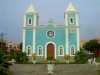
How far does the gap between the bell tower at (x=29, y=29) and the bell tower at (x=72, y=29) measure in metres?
4.53

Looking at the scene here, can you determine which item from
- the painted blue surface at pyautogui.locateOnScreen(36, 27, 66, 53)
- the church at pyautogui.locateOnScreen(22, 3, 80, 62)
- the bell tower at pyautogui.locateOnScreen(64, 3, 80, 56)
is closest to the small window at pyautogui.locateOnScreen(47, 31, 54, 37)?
the church at pyautogui.locateOnScreen(22, 3, 80, 62)

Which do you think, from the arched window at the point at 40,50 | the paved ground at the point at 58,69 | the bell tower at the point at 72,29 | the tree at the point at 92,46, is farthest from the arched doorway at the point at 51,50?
the tree at the point at 92,46

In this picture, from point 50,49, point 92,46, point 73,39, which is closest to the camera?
point 73,39

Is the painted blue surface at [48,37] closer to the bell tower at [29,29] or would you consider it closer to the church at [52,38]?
the church at [52,38]

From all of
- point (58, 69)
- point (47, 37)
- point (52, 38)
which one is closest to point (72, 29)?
point (52, 38)

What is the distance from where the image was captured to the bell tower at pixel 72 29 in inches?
1849

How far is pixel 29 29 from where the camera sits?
4794cm

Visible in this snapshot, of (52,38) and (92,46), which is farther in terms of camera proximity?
(92,46)

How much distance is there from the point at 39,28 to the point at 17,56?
618 centimetres

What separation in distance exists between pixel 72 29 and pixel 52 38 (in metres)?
3.06

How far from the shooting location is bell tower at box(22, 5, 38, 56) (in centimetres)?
4750

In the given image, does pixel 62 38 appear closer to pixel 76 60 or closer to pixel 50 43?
pixel 50 43

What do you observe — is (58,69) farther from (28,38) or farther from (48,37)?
(28,38)

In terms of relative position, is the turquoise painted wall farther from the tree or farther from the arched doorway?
the tree
